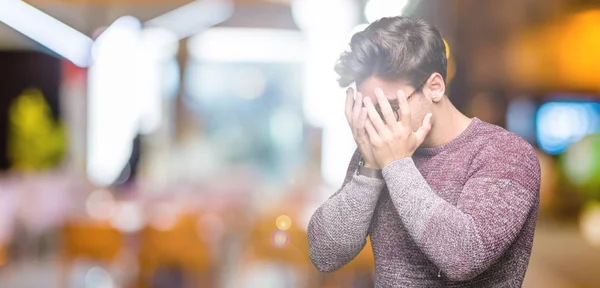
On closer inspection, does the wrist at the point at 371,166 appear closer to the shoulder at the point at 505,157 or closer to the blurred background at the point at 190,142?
the shoulder at the point at 505,157

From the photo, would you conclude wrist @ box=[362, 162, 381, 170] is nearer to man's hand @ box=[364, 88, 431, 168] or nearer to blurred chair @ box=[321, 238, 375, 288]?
man's hand @ box=[364, 88, 431, 168]

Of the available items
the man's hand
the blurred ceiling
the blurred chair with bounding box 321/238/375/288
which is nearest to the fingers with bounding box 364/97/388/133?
the man's hand

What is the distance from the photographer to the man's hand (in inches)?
34.0

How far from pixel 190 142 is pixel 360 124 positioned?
4836 mm

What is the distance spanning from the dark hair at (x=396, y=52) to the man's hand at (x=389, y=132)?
0.03 meters

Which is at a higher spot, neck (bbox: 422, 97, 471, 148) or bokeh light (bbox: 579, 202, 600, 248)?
neck (bbox: 422, 97, 471, 148)

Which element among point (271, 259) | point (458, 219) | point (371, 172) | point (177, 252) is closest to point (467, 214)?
point (458, 219)

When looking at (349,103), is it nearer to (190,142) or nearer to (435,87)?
(435,87)

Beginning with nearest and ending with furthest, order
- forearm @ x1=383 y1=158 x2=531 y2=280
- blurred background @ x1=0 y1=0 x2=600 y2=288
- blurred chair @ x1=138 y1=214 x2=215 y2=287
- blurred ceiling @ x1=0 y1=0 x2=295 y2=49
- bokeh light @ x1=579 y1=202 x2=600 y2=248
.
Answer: forearm @ x1=383 y1=158 x2=531 y2=280 → blurred ceiling @ x1=0 y1=0 x2=295 y2=49 → blurred background @ x1=0 y1=0 x2=600 y2=288 → blurred chair @ x1=138 y1=214 x2=215 y2=287 → bokeh light @ x1=579 y1=202 x2=600 y2=248

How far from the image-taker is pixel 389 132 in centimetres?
86

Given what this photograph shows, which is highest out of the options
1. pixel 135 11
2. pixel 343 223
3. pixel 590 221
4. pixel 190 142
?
pixel 135 11

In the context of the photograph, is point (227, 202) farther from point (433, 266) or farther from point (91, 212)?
point (433, 266)

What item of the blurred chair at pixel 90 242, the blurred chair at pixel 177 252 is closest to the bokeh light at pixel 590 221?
the blurred chair at pixel 177 252

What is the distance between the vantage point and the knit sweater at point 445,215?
83 centimetres
